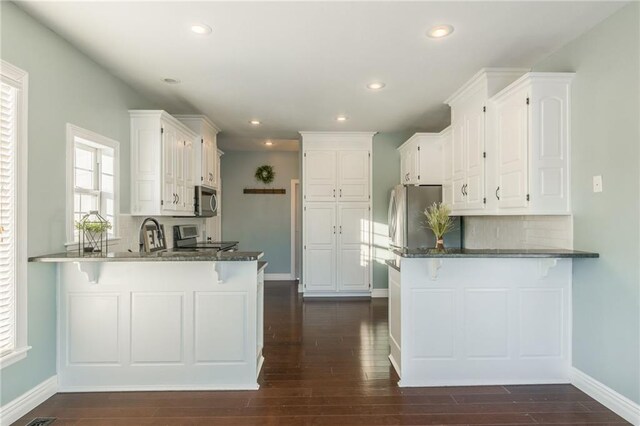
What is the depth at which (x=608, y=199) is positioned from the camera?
2.43 metres

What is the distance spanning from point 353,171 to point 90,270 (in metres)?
3.92

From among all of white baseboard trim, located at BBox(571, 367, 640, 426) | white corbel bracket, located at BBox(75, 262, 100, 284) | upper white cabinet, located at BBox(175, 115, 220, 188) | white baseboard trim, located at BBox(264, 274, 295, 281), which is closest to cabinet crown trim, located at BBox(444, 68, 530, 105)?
white baseboard trim, located at BBox(571, 367, 640, 426)

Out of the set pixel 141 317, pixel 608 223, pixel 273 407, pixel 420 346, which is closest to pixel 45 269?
pixel 141 317

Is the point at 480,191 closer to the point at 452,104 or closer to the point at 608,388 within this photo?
the point at 452,104

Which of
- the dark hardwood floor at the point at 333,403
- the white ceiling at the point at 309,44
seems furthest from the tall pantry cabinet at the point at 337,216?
the dark hardwood floor at the point at 333,403

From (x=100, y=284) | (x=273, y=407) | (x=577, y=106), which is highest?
(x=577, y=106)

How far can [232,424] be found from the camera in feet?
7.39

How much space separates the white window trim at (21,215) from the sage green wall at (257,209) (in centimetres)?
490

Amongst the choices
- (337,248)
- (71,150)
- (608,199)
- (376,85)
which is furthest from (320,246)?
(608,199)

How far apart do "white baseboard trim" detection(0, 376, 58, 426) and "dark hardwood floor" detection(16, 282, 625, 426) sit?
0.15ft

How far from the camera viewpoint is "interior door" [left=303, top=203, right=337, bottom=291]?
572 cm

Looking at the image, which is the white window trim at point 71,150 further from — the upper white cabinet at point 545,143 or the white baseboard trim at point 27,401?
the upper white cabinet at point 545,143

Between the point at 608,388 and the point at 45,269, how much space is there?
3.92 meters

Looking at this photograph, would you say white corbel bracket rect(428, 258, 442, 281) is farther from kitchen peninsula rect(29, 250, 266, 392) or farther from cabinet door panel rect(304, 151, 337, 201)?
cabinet door panel rect(304, 151, 337, 201)
